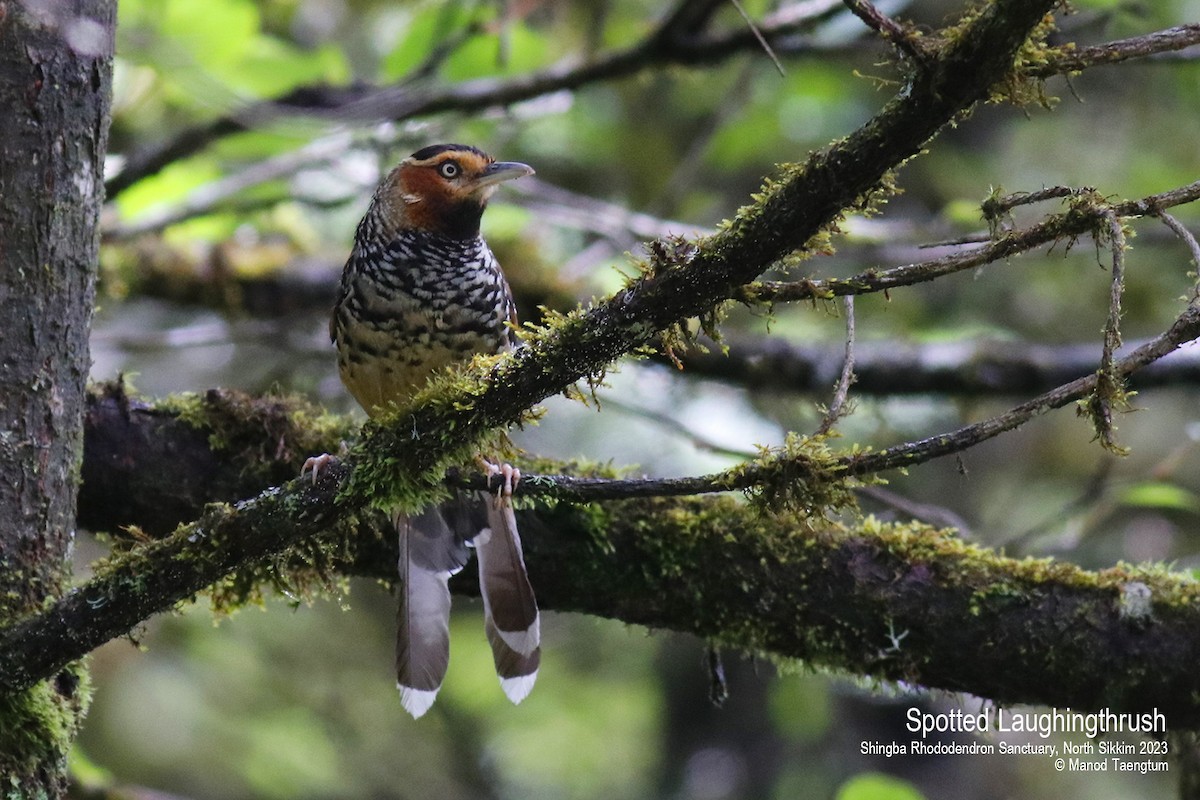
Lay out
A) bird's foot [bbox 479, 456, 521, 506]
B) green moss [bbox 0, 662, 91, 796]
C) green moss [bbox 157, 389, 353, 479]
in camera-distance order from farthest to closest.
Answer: green moss [bbox 157, 389, 353, 479]
bird's foot [bbox 479, 456, 521, 506]
green moss [bbox 0, 662, 91, 796]

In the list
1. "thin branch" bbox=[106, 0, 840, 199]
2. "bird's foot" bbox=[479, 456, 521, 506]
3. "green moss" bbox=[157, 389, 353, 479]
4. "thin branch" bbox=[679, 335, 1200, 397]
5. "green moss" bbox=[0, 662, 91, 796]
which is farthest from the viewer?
"thin branch" bbox=[679, 335, 1200, 397]

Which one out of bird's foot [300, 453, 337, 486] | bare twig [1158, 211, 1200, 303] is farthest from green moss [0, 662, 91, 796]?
bare twig [1158, 211, 1200, 303]

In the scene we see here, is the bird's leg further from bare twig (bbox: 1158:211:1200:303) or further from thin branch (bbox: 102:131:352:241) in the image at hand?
thin branch (bbox: 102:131:352:241)

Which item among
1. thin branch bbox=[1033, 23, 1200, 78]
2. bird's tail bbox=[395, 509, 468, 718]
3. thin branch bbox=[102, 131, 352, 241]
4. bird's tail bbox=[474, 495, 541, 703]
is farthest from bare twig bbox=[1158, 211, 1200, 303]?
thin branch bbox=[102, 131, 352, 241]

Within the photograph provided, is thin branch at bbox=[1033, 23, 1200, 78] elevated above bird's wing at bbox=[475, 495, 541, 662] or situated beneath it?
elevated above

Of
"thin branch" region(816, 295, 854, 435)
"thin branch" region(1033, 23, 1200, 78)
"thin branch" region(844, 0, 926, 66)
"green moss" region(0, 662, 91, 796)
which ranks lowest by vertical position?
"green moss" region(0, 662, 91, 796)

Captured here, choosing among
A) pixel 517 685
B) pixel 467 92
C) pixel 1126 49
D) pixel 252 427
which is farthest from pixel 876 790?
pixel 467 92

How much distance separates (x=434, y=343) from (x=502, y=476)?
0.72 metres

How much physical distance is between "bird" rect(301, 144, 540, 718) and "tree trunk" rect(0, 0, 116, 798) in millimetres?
581

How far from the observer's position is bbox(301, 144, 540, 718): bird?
3102 millimetres

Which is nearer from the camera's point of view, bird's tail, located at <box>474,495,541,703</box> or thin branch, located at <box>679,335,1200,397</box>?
bird's tail, located at <box>474,495,541,703</box>

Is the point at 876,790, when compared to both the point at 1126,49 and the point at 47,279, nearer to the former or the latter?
the point at 1126,49

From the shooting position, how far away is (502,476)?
9.18 ft

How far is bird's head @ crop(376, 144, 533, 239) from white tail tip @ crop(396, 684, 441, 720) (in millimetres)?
1411
